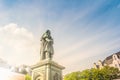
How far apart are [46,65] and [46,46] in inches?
67.3

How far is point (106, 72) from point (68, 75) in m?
10.9

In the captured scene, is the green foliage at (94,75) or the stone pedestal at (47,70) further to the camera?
the green foliage at (94,75)

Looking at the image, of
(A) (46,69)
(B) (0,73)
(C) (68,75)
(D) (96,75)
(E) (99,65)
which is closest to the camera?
(A) (46,69)

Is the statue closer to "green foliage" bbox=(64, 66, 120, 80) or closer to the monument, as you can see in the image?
the monument

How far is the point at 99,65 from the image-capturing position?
60.2 meters

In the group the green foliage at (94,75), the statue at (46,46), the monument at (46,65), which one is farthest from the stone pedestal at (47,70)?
the green foliage at (94,75)

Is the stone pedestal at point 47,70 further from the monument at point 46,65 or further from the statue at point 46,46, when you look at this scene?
the statue at point 46,46

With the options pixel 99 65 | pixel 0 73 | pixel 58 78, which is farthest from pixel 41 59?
pixel 99 65

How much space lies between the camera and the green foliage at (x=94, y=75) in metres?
38.3

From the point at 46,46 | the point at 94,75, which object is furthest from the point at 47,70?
the point at 94,75

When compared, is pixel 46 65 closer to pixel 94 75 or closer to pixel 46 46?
pixel 46 46

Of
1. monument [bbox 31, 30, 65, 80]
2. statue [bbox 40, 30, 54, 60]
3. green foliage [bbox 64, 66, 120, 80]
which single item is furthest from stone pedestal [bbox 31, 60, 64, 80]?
green foliage [bbox 64, 66, 120, 80]

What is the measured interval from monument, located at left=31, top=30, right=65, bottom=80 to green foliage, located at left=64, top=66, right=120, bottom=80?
30.4 metres

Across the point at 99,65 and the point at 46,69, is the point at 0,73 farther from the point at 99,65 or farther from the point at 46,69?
the point at 99,65
